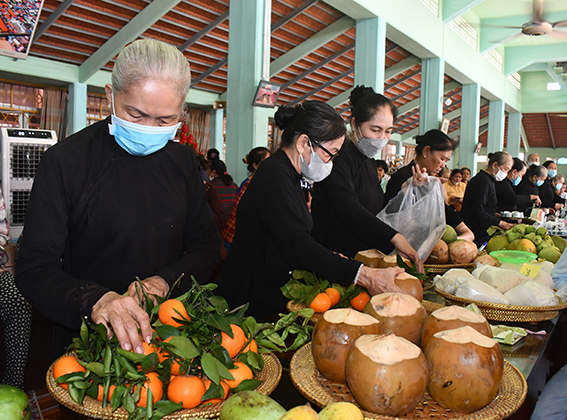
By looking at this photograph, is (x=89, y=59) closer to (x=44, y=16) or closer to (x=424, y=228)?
(x=44, y=16)

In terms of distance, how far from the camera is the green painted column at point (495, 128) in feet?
51.9

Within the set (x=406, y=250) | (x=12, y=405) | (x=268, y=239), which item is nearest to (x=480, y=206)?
(x=406, y=250)

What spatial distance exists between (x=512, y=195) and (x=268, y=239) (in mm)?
4901

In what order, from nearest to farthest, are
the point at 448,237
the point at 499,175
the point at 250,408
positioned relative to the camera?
the point at 250,408 < the point at 448,237 < the point at 499,175

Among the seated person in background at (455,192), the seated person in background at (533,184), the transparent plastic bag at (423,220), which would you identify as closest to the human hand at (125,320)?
the transparent plastic bag at (423,220)

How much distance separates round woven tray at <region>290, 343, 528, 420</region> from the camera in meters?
0.93

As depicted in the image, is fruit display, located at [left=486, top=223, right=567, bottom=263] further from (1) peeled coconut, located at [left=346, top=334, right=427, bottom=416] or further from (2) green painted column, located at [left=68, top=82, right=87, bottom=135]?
(2) green painted column, located at [left=68, top=82, right=87, bottom=135]

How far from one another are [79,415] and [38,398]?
0.16 m

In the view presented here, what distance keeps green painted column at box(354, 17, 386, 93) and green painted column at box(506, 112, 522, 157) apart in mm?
11387

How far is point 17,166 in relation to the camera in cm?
361

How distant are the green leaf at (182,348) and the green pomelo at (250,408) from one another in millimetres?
150

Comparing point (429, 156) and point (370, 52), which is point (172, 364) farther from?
point (370, 52)

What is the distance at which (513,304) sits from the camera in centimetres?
164

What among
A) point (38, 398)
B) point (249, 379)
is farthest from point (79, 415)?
point (249, 379)
